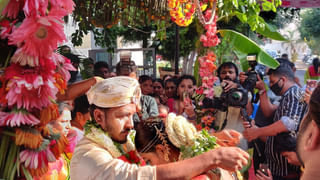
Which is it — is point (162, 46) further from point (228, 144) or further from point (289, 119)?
point (228, 144)

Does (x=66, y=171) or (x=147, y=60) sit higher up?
(x=147, y=60)

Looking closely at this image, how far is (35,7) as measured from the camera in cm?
175

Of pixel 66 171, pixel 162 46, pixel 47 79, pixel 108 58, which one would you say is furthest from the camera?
pixel 162 46

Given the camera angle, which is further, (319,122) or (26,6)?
(26,6)

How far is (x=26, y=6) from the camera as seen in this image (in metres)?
1.74

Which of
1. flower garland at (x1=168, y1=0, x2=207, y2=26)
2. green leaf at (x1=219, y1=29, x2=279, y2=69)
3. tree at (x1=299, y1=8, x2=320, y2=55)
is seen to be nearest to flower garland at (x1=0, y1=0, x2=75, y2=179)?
flower garland at (x1=168, y1=0, x2=207, y2=26)

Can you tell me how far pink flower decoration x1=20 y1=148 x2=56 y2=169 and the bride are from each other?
0.48 meters

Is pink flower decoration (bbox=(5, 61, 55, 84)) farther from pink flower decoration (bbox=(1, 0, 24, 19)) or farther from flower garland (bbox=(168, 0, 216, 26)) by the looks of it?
flower garland (bbox=(168, 0, 216, 26))

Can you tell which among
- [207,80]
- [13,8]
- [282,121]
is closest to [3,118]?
[13,8]

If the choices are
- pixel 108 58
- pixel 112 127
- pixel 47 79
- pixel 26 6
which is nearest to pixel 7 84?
pixel 47 79

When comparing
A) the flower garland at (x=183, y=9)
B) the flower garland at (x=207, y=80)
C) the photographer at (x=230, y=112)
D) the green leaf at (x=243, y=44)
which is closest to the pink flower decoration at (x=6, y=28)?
the flower garland at (x=183, y=9)

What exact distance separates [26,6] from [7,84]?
0.38m

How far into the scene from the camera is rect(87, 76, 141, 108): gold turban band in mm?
1723

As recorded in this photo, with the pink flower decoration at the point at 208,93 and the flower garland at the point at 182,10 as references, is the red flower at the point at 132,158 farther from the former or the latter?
the pink flower decoration at the point at 208,93
